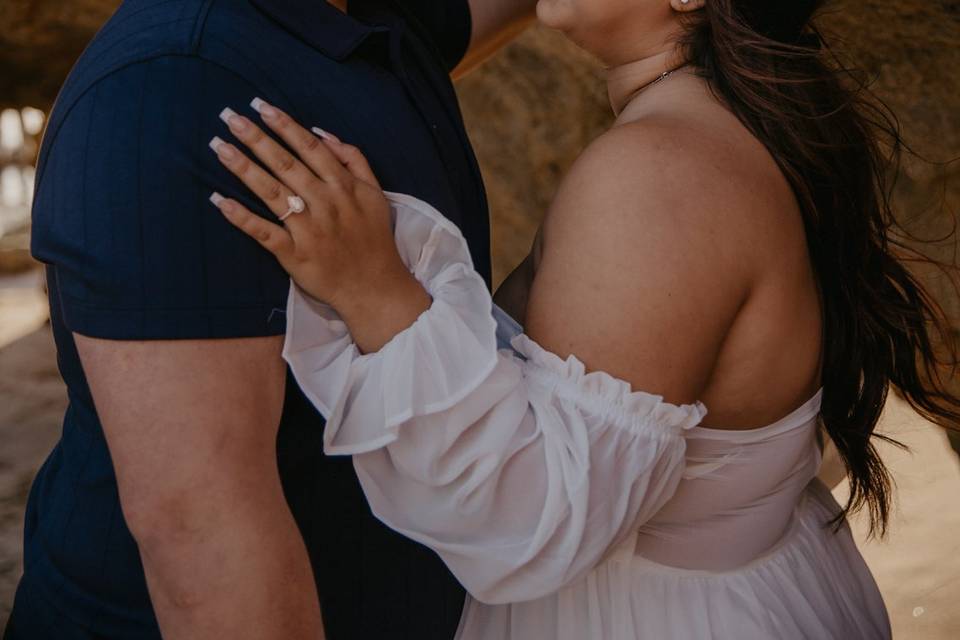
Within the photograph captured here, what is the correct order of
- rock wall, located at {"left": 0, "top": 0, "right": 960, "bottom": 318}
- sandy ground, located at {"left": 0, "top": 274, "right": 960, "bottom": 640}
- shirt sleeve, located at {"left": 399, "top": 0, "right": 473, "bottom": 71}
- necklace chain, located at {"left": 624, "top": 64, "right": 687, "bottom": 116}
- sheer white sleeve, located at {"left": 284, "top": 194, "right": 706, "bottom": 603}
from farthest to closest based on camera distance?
sandy ground, located at {"left": 0, "top": 274, "right": 960, "bottom": 640}, rock wall, located at {"left": 0, "top": 0, "right": 960, "bottom": 318}, shirt sleeve, located at {"left": 399, "top": 0, "right": 473, "bottom": 71}, necklace chain, located at {"left": 624, "top": 64, "right": 687, "bottom": 116}, sheer white sleeve, located at {"left": 284, "top": 194, "right": 706, "bottom": 603}

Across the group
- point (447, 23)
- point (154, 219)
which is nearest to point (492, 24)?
point (447, 23)

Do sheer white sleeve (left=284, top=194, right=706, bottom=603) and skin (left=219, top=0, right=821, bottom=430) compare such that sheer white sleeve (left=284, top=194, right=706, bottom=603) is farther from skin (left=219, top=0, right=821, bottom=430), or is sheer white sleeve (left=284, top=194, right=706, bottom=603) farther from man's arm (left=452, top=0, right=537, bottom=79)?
man's arm (left=452, top=0, right=537, bottom=79)

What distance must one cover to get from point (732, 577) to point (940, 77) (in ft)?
5.82

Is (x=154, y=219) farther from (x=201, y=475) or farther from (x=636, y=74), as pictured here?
(x=636, y=74)

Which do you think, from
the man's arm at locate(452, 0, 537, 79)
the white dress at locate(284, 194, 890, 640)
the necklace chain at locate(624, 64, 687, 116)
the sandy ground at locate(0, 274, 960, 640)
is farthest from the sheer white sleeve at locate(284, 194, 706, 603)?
the sandy ground at locate(0, 274, 960, 640)

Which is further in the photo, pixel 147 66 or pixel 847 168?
pixel 847 168

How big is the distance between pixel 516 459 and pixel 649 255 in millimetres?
303

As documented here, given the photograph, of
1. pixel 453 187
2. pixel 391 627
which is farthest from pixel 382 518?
pixel 453 187

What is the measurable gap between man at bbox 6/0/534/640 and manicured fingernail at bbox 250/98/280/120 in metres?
0.02

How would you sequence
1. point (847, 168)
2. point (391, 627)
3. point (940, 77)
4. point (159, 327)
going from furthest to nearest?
1. point (940, 77)
2. point (847, 168)
3. point (391, 627)
4. point (159, 327)

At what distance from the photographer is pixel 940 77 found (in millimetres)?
2852

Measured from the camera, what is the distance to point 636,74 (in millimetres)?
1722

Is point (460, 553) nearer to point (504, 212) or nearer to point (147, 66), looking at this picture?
point (147, 66)

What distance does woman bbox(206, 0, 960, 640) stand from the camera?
1.24 metres
